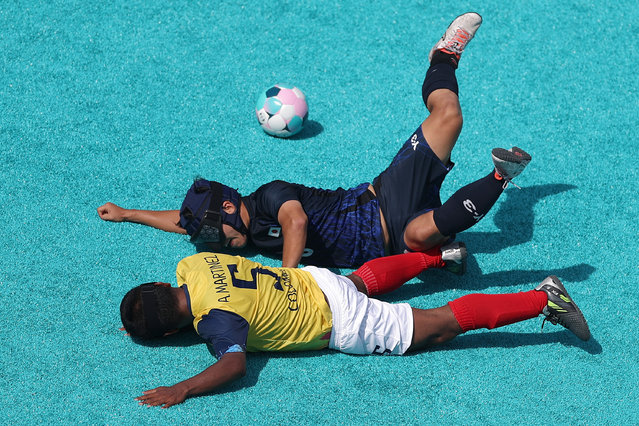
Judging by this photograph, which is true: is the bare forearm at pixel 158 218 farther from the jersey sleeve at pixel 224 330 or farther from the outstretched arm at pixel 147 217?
the jersey sleeve at pixel 224 330

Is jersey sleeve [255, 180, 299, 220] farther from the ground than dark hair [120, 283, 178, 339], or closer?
farther from the ground

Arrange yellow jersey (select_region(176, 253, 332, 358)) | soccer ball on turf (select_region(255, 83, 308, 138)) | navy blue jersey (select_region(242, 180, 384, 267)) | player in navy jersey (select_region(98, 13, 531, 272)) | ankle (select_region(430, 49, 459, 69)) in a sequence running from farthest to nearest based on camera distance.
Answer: soccer ball on turf (select_region(255, 83, 308, 138)) → ankle (select_region(430, 49, 459, 69)) → navy blue jersey (select_region(242, 180, 384, 267)) → player in navy jersey (select_region(98, 13, 531, 272)) → yellow jersey (select_region(176, 253, 332, 358))

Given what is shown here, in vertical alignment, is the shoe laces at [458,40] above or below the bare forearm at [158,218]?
above

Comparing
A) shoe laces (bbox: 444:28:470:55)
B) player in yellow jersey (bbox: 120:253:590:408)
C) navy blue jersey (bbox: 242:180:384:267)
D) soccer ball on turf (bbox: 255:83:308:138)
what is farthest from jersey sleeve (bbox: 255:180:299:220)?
shoe laces (bbox: 444:28:470:55)

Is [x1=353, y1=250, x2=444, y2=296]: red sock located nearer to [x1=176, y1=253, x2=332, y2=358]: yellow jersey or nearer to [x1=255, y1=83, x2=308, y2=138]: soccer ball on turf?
[x1=176, y1=253, x2=332, y2=358]: yellow jersey

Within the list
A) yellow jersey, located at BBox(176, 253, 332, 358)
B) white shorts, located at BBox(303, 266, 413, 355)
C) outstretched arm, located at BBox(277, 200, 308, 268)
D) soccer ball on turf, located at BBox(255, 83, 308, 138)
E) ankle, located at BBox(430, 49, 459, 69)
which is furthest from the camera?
soccer ball on turf, located at BBox(255, 83, 308, 138)

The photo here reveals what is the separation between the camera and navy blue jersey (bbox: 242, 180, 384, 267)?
4.70m

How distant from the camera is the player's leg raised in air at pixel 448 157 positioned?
165 inches

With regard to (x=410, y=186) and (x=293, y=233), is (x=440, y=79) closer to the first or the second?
(x=410, y=186)

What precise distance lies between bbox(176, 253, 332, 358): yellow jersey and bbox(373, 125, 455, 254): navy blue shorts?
0.80m

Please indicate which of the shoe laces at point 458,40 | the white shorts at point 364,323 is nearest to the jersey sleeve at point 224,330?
the white shorts at point 364,323

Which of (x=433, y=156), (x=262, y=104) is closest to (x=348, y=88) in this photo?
(x=262, y=104)

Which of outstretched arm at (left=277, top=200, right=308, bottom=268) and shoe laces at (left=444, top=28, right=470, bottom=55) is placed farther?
shoe laces at (left=444, top=28, right=470, bottom=55)

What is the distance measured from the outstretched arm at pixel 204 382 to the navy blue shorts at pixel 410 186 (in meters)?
1.43
